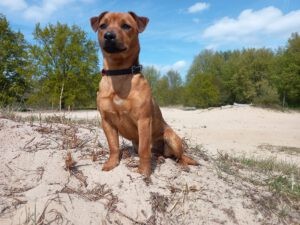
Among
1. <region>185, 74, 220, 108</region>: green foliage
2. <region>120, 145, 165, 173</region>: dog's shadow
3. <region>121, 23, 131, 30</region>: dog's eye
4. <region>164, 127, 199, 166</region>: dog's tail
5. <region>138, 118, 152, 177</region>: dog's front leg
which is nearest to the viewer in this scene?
<region>121, 23, 131, 30</region>: dog's eye

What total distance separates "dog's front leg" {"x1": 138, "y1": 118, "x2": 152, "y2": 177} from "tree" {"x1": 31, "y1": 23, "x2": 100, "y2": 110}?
25.7 metres

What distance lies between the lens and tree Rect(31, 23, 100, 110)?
29641 mm

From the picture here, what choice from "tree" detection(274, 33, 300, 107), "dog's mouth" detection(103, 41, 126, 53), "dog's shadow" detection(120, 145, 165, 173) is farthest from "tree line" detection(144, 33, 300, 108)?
"dog's mouth" detection(103, 41, 126, 53)

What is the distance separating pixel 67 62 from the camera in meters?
30.3

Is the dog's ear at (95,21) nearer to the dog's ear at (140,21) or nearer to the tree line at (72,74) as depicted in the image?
the dog's ear at (140,21)

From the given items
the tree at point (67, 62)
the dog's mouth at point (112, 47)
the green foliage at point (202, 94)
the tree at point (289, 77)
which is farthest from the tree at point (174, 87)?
the dog's mouth at point (112, 47)

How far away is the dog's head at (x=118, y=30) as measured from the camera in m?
3.75

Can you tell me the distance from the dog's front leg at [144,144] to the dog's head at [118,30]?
80cm

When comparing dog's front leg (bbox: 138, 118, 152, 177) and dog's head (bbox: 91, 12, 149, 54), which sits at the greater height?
dog's head (bbox: 91, 12, 149, 54)

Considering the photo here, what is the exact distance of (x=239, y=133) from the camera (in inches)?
608

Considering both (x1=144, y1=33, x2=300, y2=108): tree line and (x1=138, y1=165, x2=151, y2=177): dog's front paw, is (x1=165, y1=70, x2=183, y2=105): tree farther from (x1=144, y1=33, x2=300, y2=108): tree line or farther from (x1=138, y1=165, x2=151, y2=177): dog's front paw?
(x1=138, y1=165, x2=151, y2=177): dog's front paw

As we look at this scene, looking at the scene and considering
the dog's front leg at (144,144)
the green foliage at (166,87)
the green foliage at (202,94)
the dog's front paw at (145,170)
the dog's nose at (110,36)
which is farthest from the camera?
the green foliage at (166,87)

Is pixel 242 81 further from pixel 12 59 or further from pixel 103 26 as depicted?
pixel 103 26

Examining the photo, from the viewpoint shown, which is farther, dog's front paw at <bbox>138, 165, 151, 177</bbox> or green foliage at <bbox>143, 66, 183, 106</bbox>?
green foliage at <bbox>143, 66, 183, 106</bbox>
